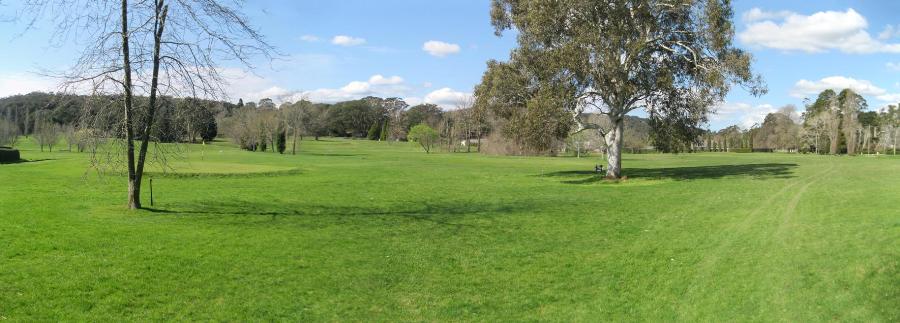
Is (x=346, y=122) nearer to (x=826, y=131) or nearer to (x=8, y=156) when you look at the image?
Result: (x=826, y=131)

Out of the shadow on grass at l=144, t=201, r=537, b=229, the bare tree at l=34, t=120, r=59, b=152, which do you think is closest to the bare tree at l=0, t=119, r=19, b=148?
the bare tree at l=34, t=120, r=59, b=152

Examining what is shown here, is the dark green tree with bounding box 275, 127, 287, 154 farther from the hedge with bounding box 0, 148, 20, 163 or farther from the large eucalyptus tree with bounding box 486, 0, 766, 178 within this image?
the large eucalyptus tree with bounding box 486, 0, 766, 178

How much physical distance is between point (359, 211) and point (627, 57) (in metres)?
18.4

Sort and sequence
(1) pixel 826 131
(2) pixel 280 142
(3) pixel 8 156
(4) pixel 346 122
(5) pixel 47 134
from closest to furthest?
(3) pixel 8 156, (5) pixel 47 134, (2) pixel 280 142, (1) pixel 826 131, (4) pixel 346 122

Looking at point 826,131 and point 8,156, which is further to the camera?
point 826,131

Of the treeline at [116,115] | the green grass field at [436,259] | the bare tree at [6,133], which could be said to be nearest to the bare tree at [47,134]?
the bare tree at [6,133]

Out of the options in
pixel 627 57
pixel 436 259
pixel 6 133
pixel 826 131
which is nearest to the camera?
pixel 436 259

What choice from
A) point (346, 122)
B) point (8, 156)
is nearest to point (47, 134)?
point (8, 156)

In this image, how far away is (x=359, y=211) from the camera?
17.2 metres

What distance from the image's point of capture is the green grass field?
8211 mm

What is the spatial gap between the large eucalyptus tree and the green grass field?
10976mm

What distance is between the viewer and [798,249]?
11.8 metres

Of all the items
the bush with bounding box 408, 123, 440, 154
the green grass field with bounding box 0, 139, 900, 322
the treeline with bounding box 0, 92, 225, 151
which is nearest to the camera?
the green grass field with bounding box 0, 139, 900, 322

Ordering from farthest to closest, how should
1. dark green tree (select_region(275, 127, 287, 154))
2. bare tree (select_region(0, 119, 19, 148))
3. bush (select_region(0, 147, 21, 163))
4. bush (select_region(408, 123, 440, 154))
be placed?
bush (select_region(408, 123, 440, 154)), dark green tree (select_region(275, 127, 287, 154)), bare tree (select_region(0, 119, 19, 148)), bush (select_region(0, 147, 21, 163))
